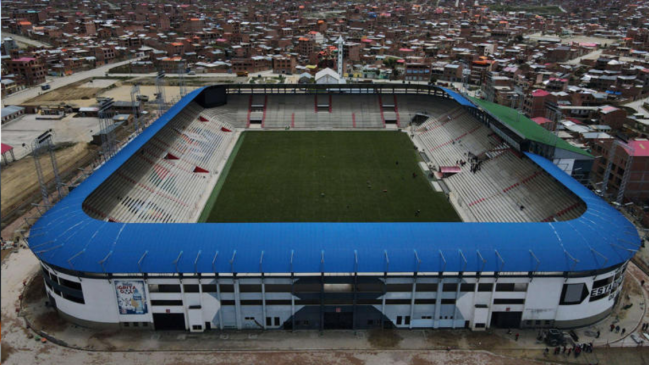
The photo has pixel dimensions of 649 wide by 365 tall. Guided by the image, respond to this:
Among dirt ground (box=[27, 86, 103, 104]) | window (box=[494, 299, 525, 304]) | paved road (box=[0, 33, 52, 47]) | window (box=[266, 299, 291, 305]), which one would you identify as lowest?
dirt ground (box=[27, 86, 103, 104])

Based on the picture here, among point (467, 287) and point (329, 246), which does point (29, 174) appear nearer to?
point (329, 246)

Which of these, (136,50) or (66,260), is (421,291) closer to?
(66,260)

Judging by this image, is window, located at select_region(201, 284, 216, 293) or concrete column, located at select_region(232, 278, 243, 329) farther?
window, located at select_region(201, 284, 216, 293)

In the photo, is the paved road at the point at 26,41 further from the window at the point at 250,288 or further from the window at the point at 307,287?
the window at the point at 307,287

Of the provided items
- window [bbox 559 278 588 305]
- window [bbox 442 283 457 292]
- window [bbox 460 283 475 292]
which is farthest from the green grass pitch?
window [bbox 559 278 588 305]

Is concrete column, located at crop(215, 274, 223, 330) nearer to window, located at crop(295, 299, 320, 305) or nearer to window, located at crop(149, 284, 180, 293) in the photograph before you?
window, located at crop(149, 284, 180, 293)

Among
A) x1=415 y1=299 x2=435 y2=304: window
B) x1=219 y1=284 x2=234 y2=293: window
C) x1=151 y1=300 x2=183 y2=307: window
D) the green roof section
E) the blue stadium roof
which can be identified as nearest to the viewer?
the blue stadium roof

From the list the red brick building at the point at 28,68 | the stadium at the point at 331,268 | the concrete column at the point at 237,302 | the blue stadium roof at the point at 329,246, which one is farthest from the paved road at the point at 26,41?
the concrete column at the point at 237,302
